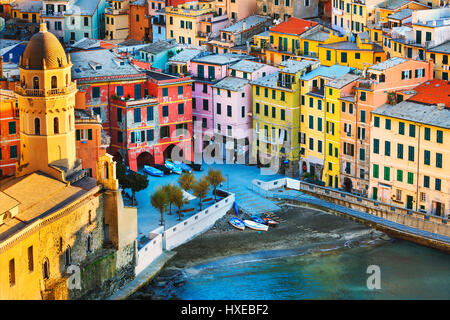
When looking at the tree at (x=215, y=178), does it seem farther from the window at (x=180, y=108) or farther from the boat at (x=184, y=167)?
the window at (x=180, y=108)

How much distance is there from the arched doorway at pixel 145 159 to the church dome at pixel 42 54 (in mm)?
24396

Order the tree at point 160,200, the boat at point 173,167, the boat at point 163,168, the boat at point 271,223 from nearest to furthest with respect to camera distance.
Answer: the tree at point 160,200 → the boat at point 271,223 → the boat at point 163,168 → the boat at point 173,167

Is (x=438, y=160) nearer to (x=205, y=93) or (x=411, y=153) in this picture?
(x=411, y=153)

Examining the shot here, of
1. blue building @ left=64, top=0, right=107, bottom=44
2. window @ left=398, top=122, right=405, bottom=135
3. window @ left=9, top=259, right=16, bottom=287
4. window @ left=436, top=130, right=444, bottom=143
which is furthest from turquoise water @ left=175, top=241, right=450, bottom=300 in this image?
blue building @ left=64, top=0, right=107, bottom=44

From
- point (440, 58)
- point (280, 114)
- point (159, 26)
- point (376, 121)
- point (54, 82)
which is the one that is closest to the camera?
point (54, 82)

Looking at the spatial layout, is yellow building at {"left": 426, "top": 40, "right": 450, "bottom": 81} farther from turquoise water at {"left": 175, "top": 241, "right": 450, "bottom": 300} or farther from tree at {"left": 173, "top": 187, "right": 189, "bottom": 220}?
tree at {"left": 173, "top": 187, "right": 189, "bottom": 220}

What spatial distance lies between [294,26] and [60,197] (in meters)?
40.2

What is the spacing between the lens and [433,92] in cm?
9919

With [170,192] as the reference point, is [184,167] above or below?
below

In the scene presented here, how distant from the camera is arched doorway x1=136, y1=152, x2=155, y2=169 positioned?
4279 inches

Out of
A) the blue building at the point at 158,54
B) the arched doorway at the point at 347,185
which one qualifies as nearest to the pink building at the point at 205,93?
the blue building at the point at 158,54

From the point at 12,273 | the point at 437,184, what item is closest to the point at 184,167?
the point at 437,184

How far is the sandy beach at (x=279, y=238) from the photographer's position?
93188mm
